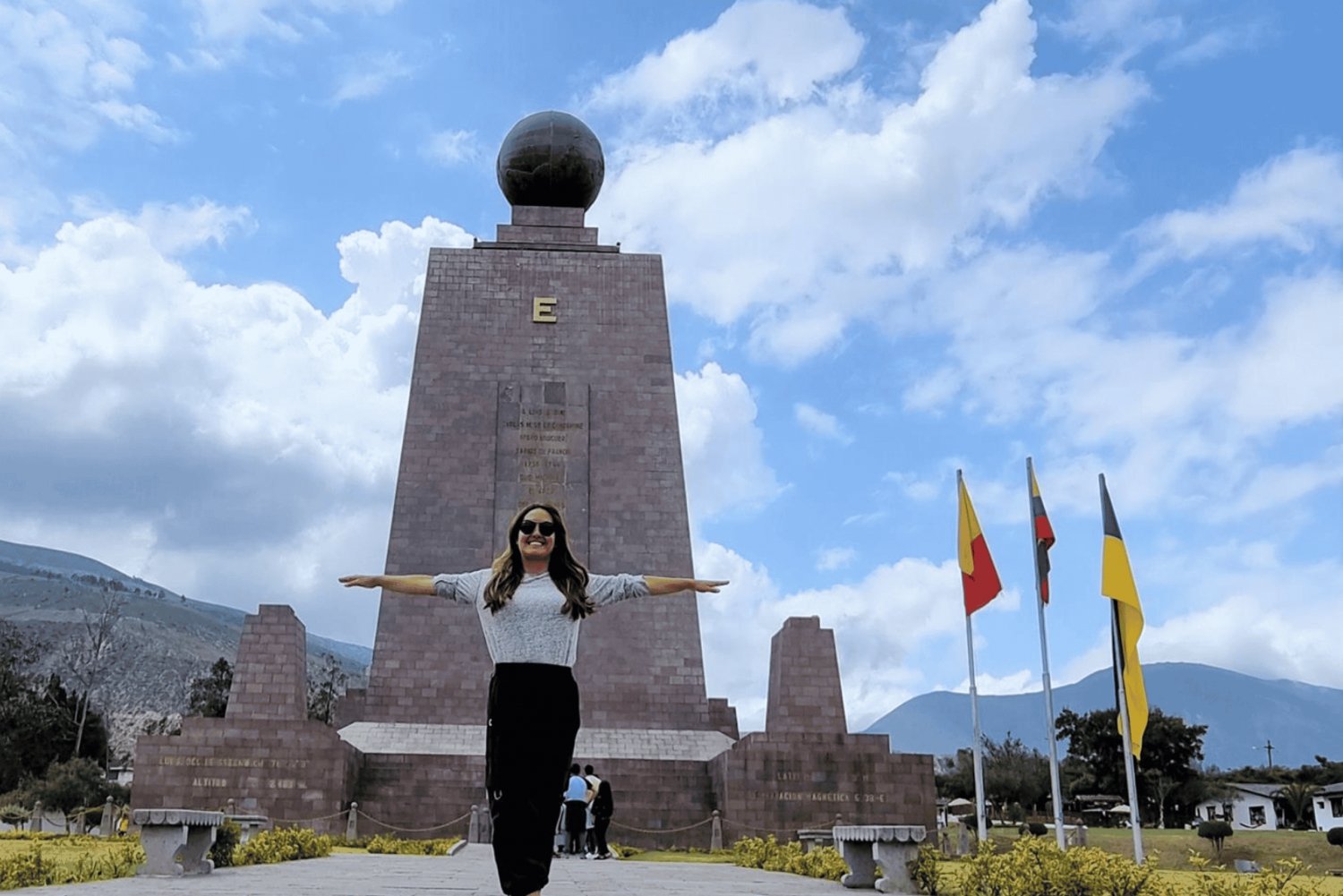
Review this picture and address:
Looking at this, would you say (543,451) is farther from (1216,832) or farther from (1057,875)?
(1216,832)

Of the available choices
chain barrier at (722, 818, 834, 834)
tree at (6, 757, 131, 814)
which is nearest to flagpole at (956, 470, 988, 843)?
chain barrier at (722, 818, 834, 834)

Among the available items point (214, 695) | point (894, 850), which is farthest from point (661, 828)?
point (214, 695)

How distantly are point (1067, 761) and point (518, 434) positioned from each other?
35.5m

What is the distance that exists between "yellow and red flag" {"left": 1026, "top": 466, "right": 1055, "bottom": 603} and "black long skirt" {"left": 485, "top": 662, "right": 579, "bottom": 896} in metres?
8.94

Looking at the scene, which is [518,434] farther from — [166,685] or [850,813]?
[166,685]

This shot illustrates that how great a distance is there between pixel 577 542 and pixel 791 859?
29.8ft

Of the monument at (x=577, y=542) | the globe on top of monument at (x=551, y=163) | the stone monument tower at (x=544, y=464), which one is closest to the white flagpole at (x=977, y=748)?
the monument at (x=577, y=542)

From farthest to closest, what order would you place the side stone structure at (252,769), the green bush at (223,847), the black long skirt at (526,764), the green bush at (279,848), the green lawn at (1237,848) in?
the green lawn at (1237,848) < the side stone structure at (252,769) < the green bush at (279,848) < the green bush at (223,847) < the black long skirt at (526,764)

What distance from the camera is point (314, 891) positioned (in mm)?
5508

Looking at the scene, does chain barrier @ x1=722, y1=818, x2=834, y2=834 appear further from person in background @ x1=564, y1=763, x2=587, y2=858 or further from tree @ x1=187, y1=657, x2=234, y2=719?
tree @ x1=187, y1=657, x2=234, y2=719

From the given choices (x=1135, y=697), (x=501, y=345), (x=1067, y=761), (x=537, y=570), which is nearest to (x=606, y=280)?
(x=501, y=345)

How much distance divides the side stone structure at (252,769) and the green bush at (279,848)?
3.19 m

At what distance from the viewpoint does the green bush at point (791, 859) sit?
8.26 meters

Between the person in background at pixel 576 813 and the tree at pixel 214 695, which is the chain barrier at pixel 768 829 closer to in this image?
the person in background at pixel 576 813
